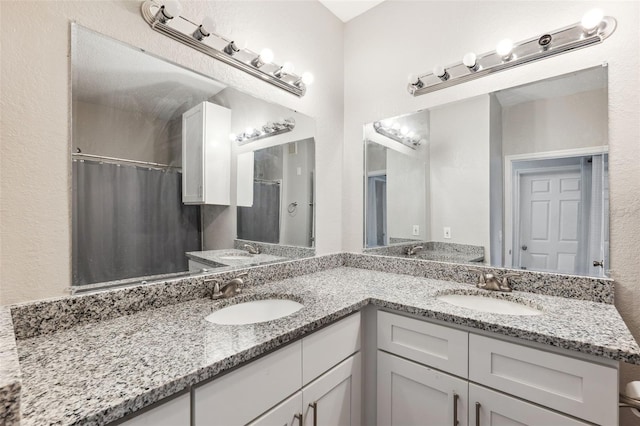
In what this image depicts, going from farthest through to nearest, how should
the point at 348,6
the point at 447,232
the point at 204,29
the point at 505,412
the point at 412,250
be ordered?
the point at 348,6 → the point at 412,250 → the point at 447,232 → the point at 204,29 → the point at 505,412

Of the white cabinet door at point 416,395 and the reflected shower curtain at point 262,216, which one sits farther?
the reflected shower curtain at point 262,216

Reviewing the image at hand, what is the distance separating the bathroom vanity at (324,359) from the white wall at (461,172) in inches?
14.3

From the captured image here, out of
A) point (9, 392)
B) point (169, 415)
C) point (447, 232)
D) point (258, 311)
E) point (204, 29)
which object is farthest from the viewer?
point (447, 232)

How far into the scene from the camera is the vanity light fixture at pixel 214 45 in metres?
1.14

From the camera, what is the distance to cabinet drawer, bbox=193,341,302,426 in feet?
2.48

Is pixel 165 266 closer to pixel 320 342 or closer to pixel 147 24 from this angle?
pixel 320 342

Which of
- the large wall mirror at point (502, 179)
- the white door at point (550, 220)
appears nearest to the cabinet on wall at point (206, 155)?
the large wall mirror at point (502, 179)

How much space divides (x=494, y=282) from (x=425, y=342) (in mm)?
508

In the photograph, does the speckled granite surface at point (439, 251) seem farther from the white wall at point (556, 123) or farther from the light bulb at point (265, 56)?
the light bulb at point (265, 56)

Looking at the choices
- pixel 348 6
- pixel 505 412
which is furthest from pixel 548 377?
pixel 348 6

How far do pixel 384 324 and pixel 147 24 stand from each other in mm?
1559

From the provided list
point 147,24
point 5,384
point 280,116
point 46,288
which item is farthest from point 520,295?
point 147,24

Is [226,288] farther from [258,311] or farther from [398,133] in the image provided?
[398,133]

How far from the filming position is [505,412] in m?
1.00
